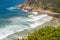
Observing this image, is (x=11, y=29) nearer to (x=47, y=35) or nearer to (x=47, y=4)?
(x=47, y=35)

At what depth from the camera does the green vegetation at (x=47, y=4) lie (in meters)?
82.7

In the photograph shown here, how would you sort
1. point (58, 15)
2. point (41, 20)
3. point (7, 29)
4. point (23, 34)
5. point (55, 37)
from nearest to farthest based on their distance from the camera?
point (55, 37), point (23, 34), point (7, 29), point (41, 20), point (58, 15)

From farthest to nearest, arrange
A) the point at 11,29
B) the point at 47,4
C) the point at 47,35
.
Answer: the point at 47,4
the point at 11,29
the point at 47,35

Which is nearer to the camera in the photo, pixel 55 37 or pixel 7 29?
pixel 55 37

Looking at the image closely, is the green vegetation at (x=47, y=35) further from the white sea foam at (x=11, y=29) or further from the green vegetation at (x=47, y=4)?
the green vegetation at (x=47, y=4)

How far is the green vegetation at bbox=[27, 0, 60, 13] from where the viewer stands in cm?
8269

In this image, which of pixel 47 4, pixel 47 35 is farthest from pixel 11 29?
pixel 47 4

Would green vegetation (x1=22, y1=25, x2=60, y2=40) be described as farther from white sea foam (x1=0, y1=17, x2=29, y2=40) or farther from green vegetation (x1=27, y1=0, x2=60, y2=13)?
green vegetation (x1=27, y1=0, x2=60, y2=13)

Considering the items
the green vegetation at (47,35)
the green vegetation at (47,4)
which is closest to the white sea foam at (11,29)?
the green vegetation at (47,35)

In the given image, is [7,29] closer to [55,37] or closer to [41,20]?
[41,20]

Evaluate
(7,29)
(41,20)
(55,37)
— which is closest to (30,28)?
(7,29)

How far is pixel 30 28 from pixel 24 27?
1831 mm

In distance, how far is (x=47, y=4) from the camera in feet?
292

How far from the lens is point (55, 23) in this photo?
61781 millimetres
